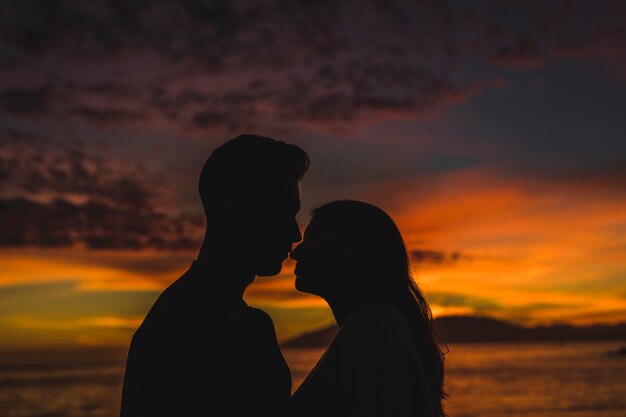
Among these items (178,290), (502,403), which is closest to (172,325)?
(178,290)

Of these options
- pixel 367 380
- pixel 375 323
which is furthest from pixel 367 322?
pixel 367 380

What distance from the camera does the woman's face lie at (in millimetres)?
3758

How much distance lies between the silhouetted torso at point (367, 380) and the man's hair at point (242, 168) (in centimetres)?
83

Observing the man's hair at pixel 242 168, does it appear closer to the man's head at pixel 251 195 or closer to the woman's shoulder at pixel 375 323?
the man's head at pixel 251 195

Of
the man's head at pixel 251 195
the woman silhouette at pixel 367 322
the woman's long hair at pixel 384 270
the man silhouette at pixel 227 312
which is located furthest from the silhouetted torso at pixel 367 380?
the man's head at pixel 251 195

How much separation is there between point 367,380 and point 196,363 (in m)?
0.81

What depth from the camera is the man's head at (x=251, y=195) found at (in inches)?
119

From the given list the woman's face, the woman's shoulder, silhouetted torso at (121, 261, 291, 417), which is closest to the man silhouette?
silhouetted torso at (121, 261, 291, 417)

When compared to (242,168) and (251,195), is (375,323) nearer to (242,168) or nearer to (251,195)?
(251,195)

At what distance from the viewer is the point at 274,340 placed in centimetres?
301

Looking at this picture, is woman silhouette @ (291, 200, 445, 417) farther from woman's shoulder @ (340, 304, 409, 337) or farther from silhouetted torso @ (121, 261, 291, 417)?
silhouetted torso @ (121, 261, 291, 417)

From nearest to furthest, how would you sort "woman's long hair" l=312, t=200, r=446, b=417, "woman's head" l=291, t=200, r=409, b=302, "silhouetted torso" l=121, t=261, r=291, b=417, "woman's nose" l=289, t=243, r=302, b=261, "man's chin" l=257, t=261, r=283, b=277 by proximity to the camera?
"silhouetted torso" l=121, t=261, r=291, b=417 → "man's chin" l=257, t=261, r=283, b=277 → "woman's long hair" l=312, t=200, r=446, b=417 → "woman's head" l=291, t=200, r=409, b=302 → "woman's nose" l=289, t=243, r=302, b=261

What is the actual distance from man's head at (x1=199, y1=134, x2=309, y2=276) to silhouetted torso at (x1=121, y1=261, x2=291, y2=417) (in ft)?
1.07

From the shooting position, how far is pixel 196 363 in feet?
8.38
